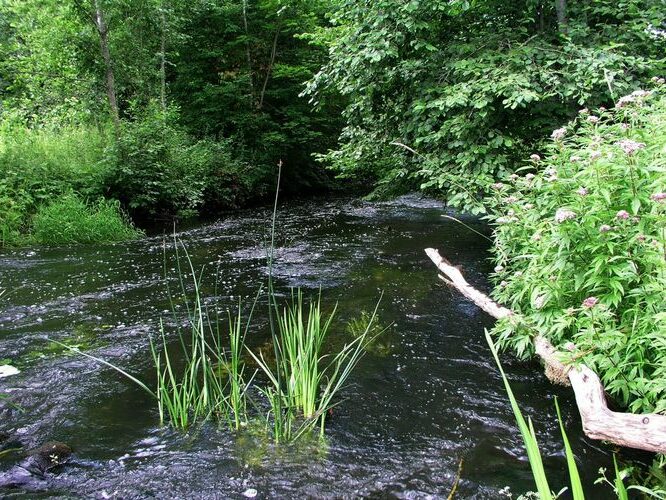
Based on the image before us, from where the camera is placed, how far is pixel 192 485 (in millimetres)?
2590

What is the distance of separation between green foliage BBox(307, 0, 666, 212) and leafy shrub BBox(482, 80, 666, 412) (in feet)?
6.41

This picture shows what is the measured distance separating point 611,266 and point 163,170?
33.5ft

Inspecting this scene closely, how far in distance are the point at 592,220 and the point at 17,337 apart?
5.03 metres

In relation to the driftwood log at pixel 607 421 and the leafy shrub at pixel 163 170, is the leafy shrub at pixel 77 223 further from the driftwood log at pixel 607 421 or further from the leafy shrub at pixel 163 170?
the driftwood log at pixel 607 421

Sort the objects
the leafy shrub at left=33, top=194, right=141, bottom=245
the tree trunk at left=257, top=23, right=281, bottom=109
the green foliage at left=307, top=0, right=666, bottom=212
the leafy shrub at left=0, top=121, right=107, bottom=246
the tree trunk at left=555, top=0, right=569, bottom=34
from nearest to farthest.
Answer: the green foliage at left=307, top=0, right=666, bottom=212
the tree trunk at left=555, top=0, right=569, bottom=34
the leafy shrub at left=33, top=194, right=141, bottom=245
the leafy shrub at left=0, top=121, right=107, bottom=246
the tree trunk at left=257, top=23, right=281, bottom=109

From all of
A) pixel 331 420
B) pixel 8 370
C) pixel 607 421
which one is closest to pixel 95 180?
pixel 8 370

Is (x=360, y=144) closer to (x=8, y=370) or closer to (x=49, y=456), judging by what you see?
(x=8, y=370)

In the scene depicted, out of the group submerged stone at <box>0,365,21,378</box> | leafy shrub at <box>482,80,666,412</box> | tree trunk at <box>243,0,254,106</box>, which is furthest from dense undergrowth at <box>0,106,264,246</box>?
leafy shrub at <box>482,80,666,412</box>

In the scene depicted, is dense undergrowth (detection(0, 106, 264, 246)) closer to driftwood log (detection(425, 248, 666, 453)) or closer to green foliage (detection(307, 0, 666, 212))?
green foliage (detection(307, 0, 666, 212))

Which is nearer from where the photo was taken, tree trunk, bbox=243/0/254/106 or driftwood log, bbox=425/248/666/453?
driftwood log, bbox=425/248/666/453

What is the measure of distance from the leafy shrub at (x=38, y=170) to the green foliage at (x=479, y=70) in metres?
5.75

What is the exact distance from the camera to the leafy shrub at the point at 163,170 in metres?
10.4

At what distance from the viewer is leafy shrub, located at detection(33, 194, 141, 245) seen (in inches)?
336

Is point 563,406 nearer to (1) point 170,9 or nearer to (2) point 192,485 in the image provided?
(2) point 192,485
